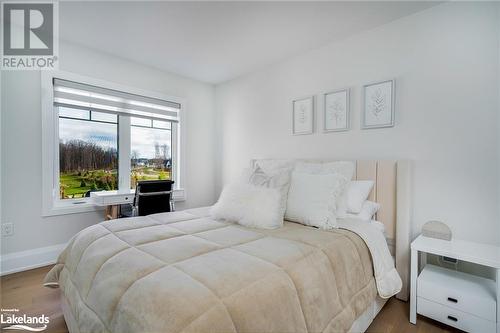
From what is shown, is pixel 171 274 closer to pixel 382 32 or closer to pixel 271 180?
→ pixel 271 180

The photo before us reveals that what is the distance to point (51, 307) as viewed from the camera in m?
1.84

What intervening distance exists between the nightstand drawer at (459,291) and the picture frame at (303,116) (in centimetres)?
181

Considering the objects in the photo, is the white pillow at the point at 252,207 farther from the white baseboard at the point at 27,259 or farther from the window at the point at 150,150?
the white baseboard at the point at 27,259

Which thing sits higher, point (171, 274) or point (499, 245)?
point (171, 274)

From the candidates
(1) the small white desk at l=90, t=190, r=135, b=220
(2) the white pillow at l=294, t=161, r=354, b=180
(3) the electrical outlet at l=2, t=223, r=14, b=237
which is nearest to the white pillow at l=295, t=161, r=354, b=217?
(2) the white pillow at l=294, t=161, r=354, b=180

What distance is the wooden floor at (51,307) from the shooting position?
1.66m

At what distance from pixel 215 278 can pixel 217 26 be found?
2.37 metres

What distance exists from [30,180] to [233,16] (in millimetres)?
2735

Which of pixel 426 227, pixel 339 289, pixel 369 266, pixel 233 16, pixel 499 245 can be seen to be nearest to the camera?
pixel 339 289

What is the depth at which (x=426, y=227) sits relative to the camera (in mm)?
1949

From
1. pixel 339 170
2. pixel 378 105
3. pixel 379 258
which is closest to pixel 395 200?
pixel 339 170

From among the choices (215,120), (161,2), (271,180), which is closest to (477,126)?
(271,180)

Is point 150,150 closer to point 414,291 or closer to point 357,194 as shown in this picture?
point 357,194

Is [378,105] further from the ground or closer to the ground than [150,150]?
further from the ground
